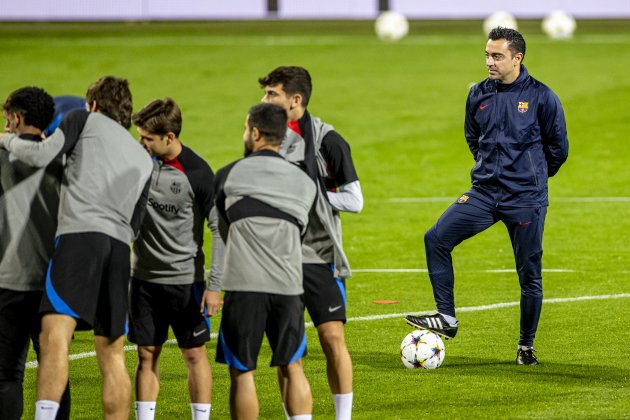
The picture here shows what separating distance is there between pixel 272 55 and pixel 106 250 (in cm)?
2603

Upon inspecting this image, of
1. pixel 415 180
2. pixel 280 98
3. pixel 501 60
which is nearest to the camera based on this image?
pixel 280 98

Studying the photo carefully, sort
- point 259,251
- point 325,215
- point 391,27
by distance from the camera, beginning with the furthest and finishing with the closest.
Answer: point 391,27 → point 325,215 → point 259,251

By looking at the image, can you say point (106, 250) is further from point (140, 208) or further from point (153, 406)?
point (153, 406)

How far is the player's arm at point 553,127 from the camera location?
376 inches

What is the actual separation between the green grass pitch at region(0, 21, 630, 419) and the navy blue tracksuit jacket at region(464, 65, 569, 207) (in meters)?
1.26

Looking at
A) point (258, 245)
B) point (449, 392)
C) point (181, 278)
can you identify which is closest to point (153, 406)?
point (181, 278)

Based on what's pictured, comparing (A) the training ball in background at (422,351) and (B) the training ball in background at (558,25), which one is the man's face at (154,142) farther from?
(B) the training ball in background at (558,25)

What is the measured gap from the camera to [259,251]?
6.91m

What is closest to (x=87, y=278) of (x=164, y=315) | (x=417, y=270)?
(x=164, y=315)

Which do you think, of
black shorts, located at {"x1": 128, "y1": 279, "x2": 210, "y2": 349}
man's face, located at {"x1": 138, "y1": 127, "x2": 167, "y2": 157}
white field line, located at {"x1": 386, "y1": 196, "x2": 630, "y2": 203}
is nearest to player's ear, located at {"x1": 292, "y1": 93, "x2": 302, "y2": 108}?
man's face, located at {"x1": 138, "y1": 127, "x2": 167, "y2": 157}

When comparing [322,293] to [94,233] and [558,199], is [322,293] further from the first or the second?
[558,199]

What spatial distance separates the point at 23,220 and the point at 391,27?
2889 centimetres

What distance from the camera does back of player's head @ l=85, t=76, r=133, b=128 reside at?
23.8 ft

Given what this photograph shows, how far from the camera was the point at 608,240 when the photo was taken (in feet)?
52.3
